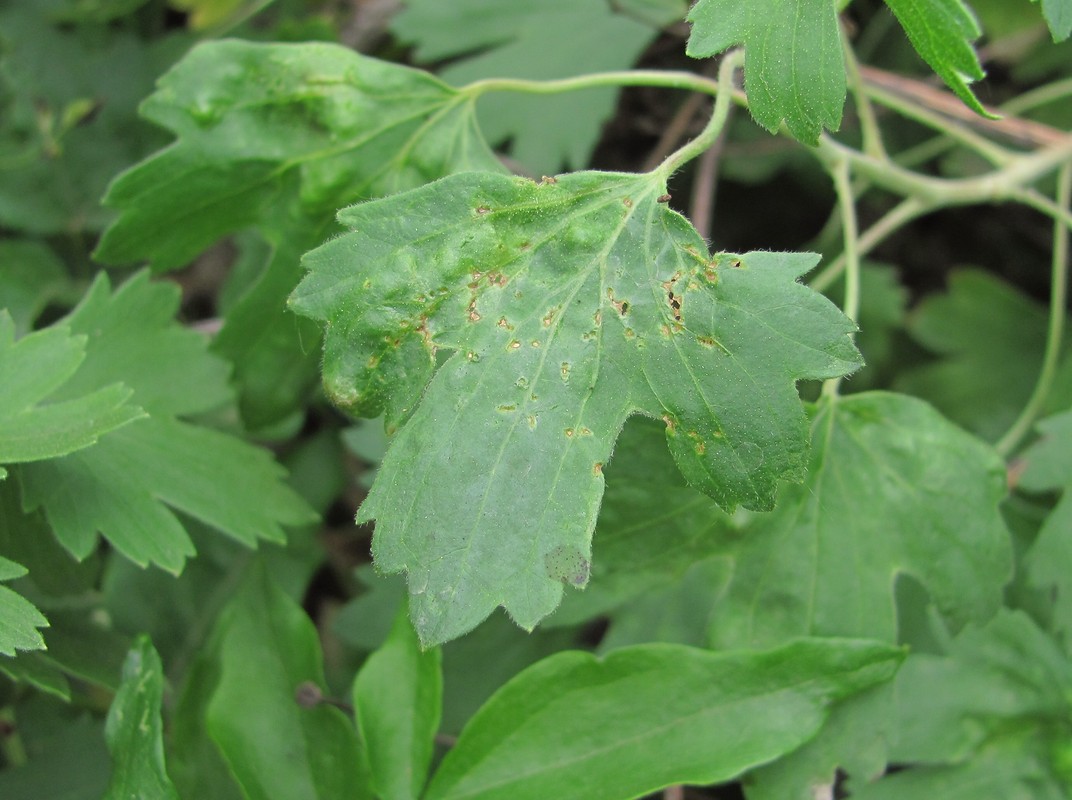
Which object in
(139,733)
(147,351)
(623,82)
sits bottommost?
(139,733)

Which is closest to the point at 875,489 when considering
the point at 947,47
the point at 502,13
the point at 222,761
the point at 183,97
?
the point at 947,47

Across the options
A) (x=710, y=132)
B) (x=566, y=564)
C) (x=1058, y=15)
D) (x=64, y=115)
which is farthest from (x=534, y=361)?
(x=64, y=115)

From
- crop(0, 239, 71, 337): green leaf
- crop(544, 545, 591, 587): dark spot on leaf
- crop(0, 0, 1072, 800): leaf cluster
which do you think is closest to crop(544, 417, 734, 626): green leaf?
crop(0, 0, 1072, 800): leaf cluster

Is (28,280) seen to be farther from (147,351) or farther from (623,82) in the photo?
(623,82)

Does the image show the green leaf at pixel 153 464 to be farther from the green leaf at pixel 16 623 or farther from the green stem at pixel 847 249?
the green stem at pixel 847 249

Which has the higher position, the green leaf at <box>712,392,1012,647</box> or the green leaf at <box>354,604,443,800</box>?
the green leaf at <box>712,392,1012,647</box>

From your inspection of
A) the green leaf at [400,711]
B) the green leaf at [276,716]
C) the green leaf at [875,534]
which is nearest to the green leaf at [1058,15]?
the green leaf at [875,534]

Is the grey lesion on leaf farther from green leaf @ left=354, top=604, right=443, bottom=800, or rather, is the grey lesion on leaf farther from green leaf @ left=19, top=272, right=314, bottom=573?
green leaf @ left=19, top=272, right=314, bottom=573
